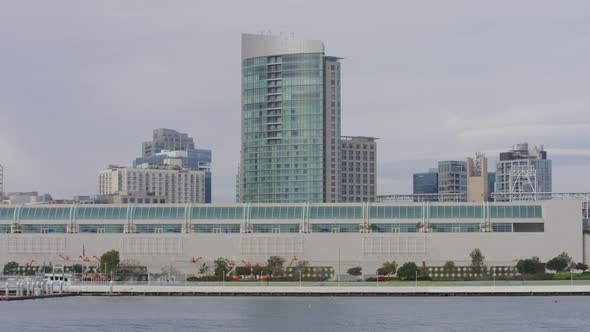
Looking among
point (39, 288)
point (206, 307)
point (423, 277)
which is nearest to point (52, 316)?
point (206, 307)

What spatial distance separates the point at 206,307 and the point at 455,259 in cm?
6133

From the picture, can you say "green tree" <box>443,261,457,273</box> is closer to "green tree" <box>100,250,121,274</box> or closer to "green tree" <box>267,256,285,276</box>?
"green tree" <box>267,256,285,276</box>

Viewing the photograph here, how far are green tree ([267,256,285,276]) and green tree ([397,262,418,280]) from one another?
65.5 feet

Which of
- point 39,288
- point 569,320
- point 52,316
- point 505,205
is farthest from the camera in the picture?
point 505,205

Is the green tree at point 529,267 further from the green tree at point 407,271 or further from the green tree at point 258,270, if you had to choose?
the green tree at point 258,270

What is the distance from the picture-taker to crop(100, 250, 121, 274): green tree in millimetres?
197375

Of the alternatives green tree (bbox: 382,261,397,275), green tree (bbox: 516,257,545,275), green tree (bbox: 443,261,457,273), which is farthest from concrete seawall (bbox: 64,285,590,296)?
green tree (bbox: 443,261,457,273)

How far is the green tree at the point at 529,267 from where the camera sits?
187000 mm

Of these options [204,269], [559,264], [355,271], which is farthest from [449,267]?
[204,269]

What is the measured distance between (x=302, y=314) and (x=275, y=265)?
58.3m

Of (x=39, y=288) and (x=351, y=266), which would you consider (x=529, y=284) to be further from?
(x=39, y=288)

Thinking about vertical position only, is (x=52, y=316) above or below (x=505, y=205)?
below

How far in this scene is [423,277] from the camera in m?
185

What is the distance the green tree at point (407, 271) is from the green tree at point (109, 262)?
48.7 metres
